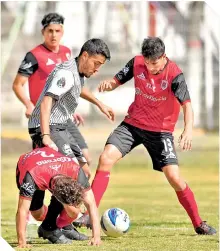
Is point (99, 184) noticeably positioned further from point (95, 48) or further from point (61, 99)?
point (95, 48)

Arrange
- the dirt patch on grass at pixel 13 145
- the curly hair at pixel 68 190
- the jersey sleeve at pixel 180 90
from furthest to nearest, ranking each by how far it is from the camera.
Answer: the dirt patch on grass at pixel 13 145, the jersey sleeve at pixel 180 90, the curly hair at pixel 68 190

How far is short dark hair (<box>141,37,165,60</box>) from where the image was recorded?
8.57m

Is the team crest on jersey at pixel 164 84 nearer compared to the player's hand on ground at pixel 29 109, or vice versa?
the team crest on jersey at pixel 164 84

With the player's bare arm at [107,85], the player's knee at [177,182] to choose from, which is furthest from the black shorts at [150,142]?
the player's bare arm at [107,85]

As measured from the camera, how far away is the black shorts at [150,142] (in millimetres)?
9031

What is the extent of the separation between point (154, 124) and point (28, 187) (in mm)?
1865

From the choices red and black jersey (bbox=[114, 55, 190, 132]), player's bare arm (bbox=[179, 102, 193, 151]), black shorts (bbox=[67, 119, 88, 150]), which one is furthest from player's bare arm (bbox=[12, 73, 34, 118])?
player's bare arm (bbox=[179, 102, 193, 151])

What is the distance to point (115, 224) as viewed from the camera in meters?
8.63

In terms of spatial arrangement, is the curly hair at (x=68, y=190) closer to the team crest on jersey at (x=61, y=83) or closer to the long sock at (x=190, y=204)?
the team crest on jersey at (x=61, y=83)

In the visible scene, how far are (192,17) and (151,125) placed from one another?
54.4ft

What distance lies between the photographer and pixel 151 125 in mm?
9133

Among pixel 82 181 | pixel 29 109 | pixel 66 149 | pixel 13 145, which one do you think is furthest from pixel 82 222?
pixel 13 145

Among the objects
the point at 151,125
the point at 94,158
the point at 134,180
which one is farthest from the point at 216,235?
the point at 94,158

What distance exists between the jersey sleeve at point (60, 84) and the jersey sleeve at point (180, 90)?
3.55 ft
